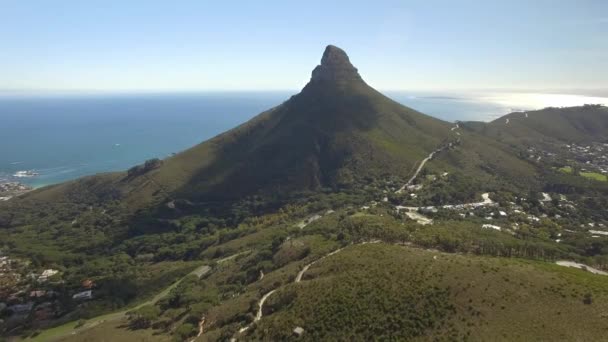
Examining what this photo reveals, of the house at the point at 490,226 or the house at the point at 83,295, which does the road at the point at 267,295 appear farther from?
the house at the point at 83,295

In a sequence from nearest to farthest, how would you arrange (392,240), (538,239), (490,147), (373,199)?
(392,240)
(538,239)
(373,199)
(490,147)

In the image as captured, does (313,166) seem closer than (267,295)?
No

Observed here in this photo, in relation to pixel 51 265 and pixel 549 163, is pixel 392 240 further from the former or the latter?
pixel 549 163

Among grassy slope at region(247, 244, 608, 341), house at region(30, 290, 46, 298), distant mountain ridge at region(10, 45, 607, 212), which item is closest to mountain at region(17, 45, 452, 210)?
distant mountain ridge at region(10, 45, 607, 212)

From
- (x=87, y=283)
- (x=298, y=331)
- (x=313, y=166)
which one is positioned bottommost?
(x=87, y=283)

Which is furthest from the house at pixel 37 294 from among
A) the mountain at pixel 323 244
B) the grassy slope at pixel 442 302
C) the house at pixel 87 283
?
the grassy slope at pixel 442 302

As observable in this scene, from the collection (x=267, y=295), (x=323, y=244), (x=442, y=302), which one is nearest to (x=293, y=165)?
(x=323, y=244)

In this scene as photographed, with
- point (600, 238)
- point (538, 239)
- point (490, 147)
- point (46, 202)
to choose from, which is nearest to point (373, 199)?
point (538, 239)

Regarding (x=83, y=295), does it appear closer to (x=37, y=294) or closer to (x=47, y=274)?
(x=37, y=294)
